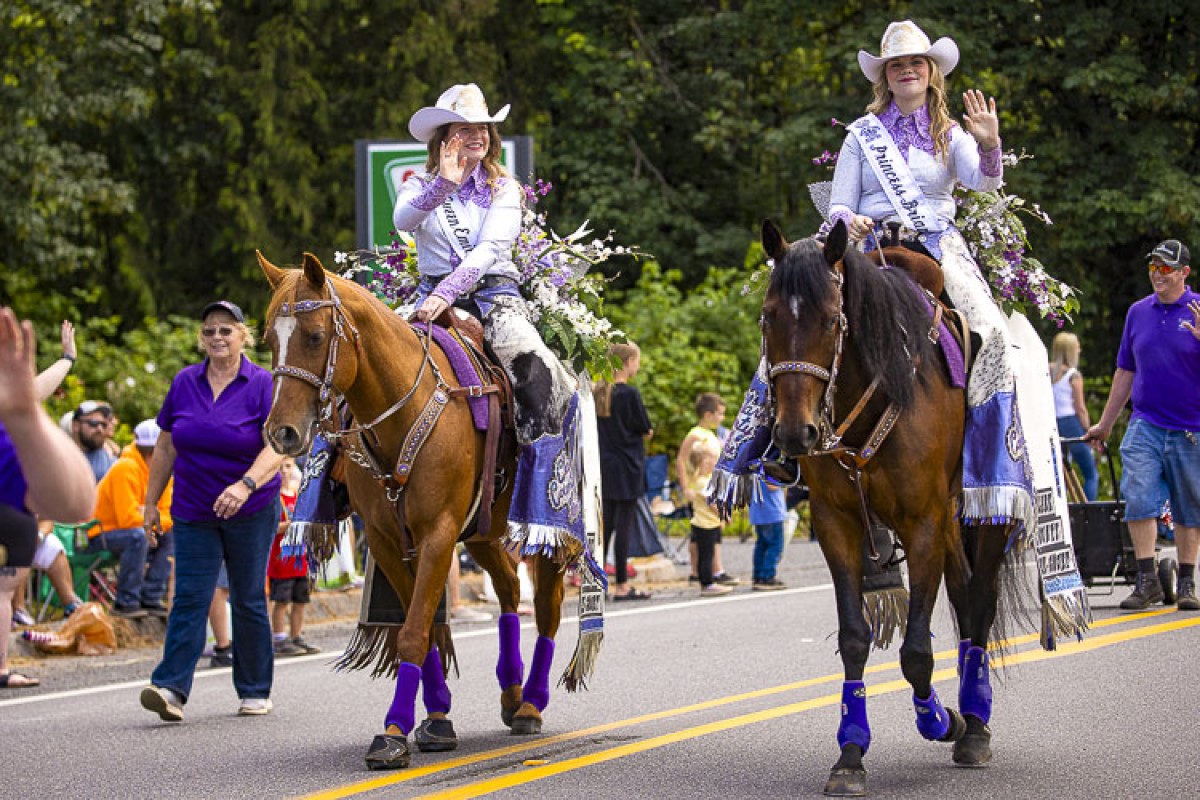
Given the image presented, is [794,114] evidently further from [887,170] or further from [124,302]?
[887,170]

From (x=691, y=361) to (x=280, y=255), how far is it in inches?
408

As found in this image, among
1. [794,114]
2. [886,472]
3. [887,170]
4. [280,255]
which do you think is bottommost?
[886,472]

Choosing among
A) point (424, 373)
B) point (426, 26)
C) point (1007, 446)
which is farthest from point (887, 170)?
point (426, 26)

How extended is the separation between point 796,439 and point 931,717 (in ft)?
4.78

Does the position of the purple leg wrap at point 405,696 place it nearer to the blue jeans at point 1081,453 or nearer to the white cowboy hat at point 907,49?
the white cowboy hat at point 907,49

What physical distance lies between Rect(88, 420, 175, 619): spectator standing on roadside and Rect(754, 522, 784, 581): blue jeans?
17.0 ft

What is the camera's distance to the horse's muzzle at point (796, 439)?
7293 millimetres

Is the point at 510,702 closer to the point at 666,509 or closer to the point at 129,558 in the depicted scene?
the point at 129,558

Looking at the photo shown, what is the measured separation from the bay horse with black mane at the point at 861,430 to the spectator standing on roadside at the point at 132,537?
7769mm

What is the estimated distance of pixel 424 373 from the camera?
8820 millimetres

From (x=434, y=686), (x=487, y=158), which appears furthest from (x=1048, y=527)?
(x=487, y=158)

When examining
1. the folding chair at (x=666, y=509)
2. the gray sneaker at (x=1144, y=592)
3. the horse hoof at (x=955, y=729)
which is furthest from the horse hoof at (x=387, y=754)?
the folding chair at (x=666, y=509)

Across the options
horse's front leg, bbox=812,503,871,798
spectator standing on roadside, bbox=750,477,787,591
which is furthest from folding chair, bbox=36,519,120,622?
horse's front leg, bbox=812,503,871,798

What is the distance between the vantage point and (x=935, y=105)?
895cm
